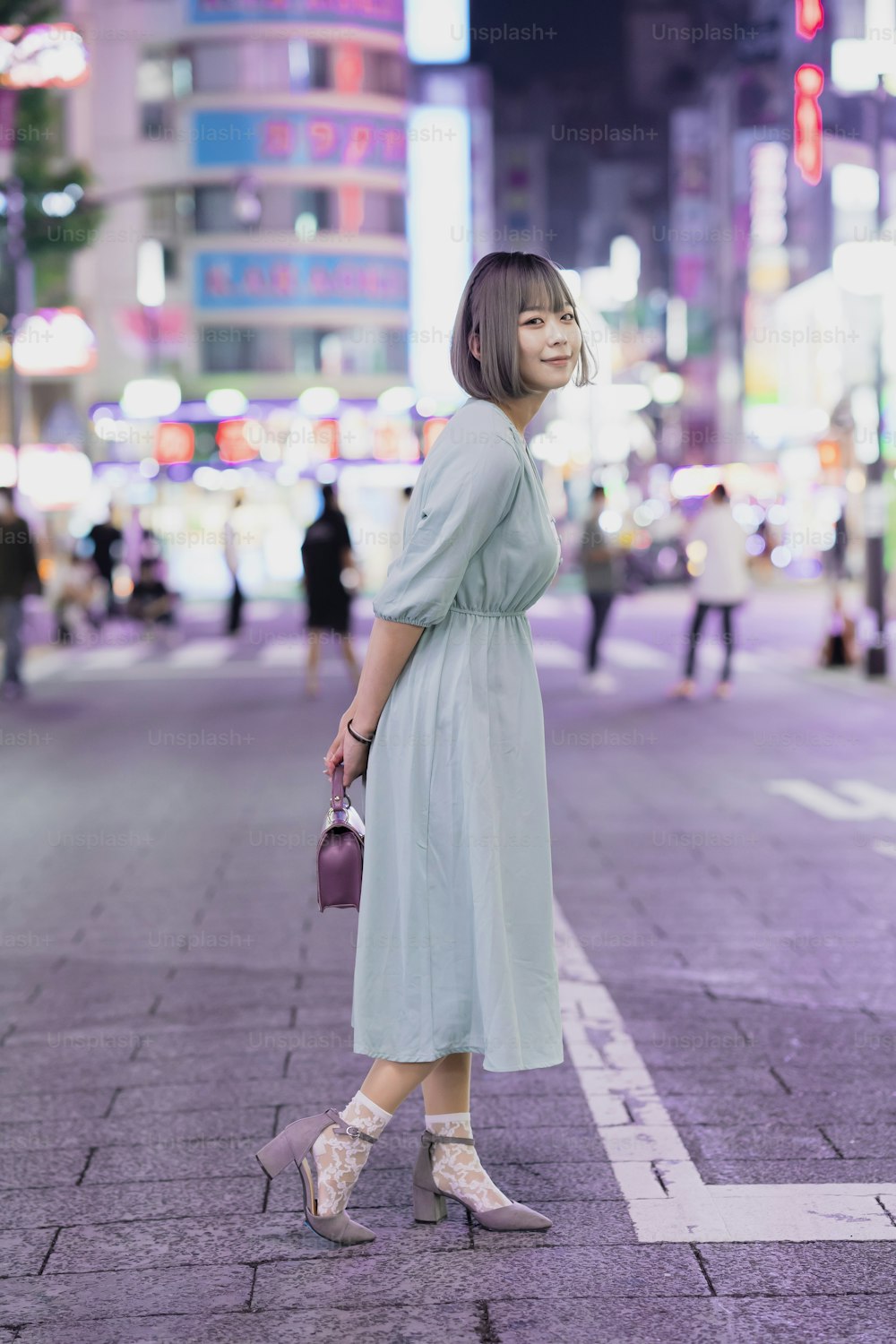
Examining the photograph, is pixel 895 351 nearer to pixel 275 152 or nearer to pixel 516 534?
pixel 275 152

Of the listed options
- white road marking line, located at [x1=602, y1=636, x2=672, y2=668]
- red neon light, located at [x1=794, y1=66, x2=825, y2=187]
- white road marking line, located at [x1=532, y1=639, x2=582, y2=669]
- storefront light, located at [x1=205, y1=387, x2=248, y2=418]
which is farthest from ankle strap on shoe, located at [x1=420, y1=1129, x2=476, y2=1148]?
storefront light, located at [x1=205, y1=387, x2=248, y2=418]

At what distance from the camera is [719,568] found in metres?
16.8

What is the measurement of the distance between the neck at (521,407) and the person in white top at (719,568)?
42.4ft

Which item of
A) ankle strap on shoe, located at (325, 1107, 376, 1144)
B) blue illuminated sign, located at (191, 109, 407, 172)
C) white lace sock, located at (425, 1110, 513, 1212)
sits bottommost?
white lace sock, located at (425, 1110, 513, 1212)

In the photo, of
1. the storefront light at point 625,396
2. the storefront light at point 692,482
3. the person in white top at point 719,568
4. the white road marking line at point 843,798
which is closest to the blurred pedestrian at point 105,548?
the person in white top at point 719,568

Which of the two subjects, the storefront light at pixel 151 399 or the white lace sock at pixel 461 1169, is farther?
the storefront light at pixel 151 399

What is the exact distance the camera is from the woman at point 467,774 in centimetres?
367

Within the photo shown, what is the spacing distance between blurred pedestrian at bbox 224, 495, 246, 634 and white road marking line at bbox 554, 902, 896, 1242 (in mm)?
18449

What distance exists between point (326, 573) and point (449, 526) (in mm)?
13614

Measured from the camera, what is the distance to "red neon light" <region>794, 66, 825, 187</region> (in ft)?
115

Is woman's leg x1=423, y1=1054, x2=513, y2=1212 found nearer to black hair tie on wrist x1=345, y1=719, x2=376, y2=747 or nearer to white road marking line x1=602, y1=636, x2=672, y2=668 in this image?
black hair tie on wrist x1=345, y1=719, x2=376, y2=747

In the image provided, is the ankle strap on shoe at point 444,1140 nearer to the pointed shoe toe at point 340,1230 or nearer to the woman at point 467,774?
the woman at point 467,774

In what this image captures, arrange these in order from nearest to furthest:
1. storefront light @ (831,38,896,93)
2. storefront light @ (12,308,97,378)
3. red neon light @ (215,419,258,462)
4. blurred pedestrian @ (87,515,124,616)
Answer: storefront light @ (831,38,896,93) → blurred pedestrian @ (87,515,124,616) → storefront light @ (12,308,97,378) → red neon light @ (215,419,258,462)

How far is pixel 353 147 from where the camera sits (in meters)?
67.6
